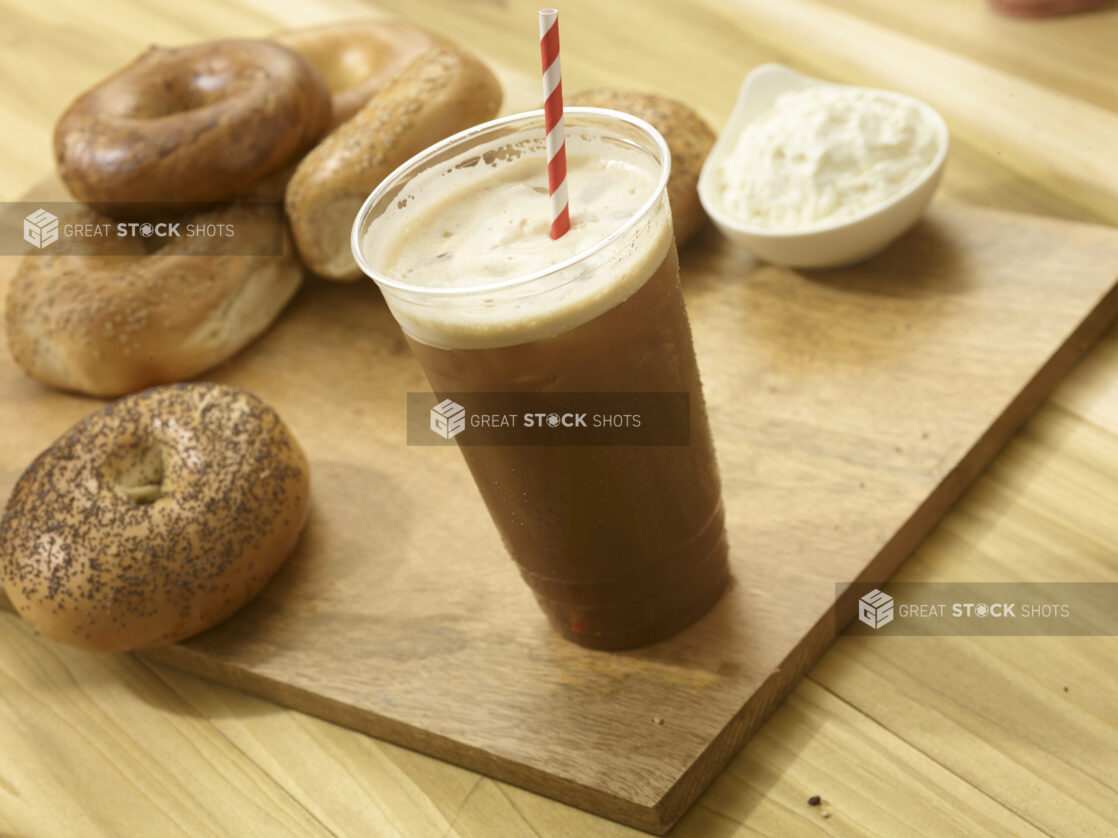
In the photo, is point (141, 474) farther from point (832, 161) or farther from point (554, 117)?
point (832, 161)

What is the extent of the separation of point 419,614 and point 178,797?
33 centimetres

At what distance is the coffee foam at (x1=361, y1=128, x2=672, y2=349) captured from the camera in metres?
0.96

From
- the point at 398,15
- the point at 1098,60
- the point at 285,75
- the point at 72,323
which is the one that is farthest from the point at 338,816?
the point at 398,15

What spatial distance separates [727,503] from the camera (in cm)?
139

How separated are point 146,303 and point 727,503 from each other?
0.96 metres

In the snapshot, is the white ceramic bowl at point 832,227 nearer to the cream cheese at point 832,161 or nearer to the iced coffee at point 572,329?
the cream cheese at point 832,161

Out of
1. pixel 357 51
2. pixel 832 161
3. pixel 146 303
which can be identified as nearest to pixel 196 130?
pixel 146 303

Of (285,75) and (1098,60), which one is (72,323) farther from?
(1098,60)

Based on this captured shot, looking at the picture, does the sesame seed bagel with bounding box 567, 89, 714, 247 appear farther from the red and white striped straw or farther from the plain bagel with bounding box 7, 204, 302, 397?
the red and white striped straw

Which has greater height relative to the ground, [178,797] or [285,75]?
[285,75]

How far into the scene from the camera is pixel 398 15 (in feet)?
8.84

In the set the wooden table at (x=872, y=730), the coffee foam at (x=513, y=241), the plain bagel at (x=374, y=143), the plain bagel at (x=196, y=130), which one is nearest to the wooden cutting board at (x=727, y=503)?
the wooden table at (x=872, y=730)

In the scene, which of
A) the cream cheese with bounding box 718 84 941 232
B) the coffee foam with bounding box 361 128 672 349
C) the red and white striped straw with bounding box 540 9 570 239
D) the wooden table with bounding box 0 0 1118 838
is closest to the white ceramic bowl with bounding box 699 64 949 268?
the cream cheese with bounding box 718 84 941 232

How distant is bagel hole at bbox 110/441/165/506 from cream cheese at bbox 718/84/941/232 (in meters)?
0.86
